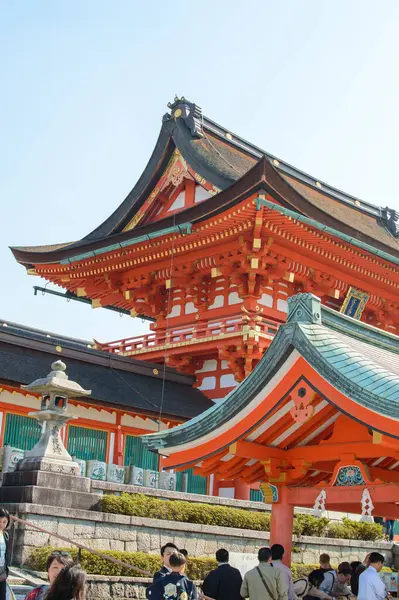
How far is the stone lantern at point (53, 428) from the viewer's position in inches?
536

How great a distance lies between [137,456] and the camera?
2106 centimetres

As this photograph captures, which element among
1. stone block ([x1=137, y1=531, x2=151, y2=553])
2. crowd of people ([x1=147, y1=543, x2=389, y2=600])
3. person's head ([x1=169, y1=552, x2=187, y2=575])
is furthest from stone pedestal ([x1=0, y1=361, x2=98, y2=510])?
person's head ([x1=169, y1=552, x2=187, y2=575])

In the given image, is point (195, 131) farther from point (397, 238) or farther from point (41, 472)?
point (41, 472)

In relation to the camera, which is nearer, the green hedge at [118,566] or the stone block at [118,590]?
the green hedge at [118,566]

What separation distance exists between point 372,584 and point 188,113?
70.7 ft

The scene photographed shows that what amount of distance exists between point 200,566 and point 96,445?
6.38m

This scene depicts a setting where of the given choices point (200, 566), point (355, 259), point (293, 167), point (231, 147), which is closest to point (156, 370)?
point (355, 259)

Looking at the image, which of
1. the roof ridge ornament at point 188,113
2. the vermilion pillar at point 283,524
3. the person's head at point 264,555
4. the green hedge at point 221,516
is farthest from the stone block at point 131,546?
the roof ridge ornament at point 188,113

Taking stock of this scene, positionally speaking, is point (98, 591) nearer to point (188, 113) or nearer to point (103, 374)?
point (103, 374)

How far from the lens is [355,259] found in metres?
24.2

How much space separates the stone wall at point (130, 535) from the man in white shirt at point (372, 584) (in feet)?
13.6

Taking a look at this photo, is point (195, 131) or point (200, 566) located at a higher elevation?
point (195, 131)

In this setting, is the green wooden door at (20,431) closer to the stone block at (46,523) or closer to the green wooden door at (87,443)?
the green wooden door at (87,443)

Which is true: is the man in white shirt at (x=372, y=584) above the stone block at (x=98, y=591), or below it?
above
